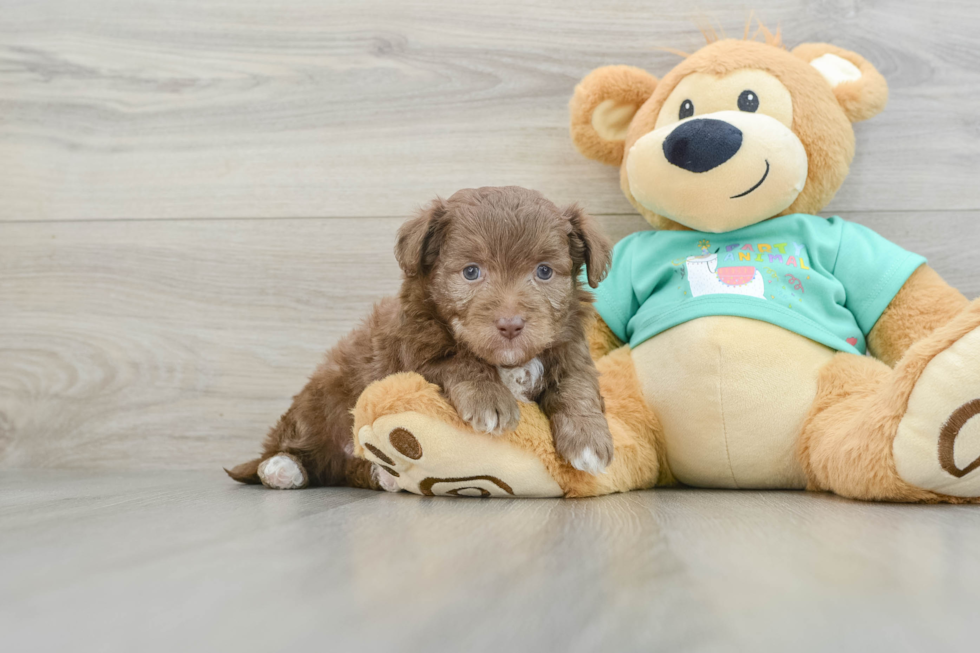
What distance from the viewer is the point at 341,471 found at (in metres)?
1.50

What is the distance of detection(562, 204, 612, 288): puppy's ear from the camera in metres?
1.25

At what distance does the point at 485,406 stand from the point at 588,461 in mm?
188

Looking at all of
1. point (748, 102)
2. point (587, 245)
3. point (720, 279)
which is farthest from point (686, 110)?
point (587, 245)

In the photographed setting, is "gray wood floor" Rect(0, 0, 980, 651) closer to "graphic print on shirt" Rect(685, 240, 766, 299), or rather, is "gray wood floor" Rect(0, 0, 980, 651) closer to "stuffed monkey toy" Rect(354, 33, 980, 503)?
"stuffed monkey toy" Rect(354, 33, 980, 503)

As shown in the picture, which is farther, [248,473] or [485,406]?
[248,473]

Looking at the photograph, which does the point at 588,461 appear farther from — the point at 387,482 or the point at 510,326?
the point at 387,482

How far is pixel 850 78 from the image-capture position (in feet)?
5.27

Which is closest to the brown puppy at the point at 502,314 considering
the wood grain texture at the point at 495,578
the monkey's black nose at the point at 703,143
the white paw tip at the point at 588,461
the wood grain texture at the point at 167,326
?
the white paw tip at the point at 588,461

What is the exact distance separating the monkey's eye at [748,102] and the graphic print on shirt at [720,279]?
12.1 inches

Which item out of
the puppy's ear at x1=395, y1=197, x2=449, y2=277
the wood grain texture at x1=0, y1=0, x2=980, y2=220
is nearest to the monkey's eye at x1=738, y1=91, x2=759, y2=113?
the wood grain texture at x1=0, y1=0, x2=980, y2=220

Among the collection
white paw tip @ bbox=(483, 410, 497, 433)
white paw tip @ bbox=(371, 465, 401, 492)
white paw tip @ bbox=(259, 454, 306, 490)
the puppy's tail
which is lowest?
the puppy's tail

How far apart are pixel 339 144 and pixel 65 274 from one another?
0.81 meters

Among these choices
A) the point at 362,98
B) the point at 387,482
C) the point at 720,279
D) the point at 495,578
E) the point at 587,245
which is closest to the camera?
the point at 495,578

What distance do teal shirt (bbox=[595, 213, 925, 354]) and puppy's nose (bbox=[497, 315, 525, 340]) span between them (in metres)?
0.48
